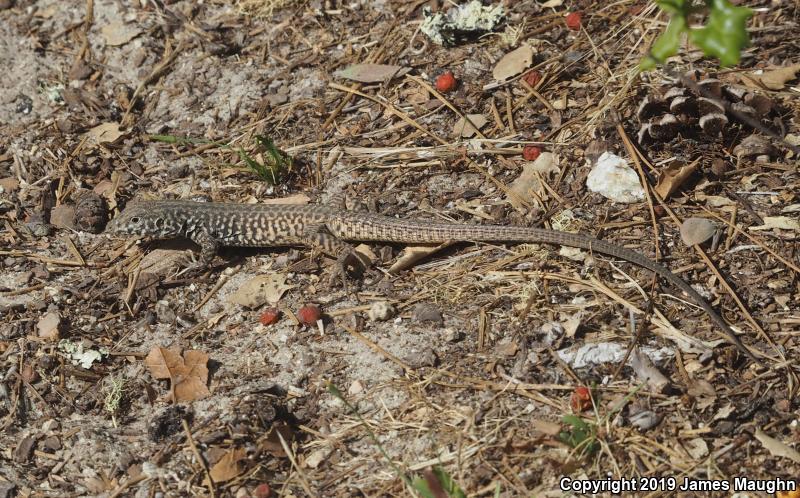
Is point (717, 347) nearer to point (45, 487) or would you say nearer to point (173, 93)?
point (45, 487)

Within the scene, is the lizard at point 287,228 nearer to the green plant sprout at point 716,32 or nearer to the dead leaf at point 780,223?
the dead leaf at point 780,223

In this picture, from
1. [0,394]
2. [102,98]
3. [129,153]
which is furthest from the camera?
[102,98]

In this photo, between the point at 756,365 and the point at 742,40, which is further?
the point at 756,365

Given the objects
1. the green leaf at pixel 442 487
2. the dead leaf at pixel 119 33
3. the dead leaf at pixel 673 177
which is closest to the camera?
the green leaf at pixel 442 487

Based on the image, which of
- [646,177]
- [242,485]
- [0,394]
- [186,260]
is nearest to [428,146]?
[646,177]

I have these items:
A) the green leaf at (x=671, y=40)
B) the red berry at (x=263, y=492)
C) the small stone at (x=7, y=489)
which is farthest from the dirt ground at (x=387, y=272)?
the green leaf at (x=671, y=40)

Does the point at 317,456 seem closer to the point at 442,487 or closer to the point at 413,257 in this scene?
the point at 442,487
